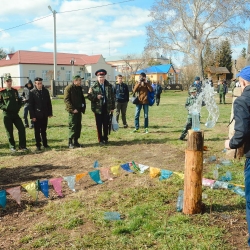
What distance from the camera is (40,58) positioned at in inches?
2201

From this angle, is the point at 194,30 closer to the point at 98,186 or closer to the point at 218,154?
the point at 218,154

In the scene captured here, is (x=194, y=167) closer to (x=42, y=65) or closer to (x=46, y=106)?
(x=46, y=106)

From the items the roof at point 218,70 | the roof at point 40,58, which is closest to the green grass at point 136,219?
the roof at point 40,58

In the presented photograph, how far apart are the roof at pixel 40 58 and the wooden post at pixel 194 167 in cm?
5215

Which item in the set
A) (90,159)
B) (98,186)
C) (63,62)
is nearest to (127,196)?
(98,186)

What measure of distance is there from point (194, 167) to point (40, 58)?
185 ft

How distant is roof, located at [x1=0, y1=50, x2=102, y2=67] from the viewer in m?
52.8

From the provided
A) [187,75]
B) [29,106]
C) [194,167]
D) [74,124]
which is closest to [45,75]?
[187,75]

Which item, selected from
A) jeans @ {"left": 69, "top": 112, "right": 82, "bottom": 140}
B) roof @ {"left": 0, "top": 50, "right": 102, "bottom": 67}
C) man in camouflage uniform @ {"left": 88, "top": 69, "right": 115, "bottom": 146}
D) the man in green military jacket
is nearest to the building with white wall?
roof @ {"left": 0, "top": 50, "right": 102, "bottom": 67}

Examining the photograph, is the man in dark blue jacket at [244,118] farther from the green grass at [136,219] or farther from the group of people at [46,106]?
the group of people at [46,106]

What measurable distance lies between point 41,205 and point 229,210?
106 inches

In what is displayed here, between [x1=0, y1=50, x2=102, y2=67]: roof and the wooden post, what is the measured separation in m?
52.2

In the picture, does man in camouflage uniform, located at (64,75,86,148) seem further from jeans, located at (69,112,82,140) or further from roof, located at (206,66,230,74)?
roof, located at (206,66,230,74)

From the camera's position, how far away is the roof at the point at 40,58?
52844mm
